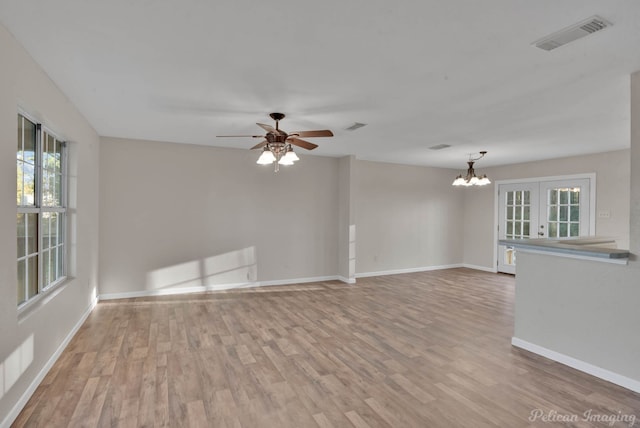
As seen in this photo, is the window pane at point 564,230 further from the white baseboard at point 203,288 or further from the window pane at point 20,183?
the window pane at point 20,183

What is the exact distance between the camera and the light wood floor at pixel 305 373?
2.23 metres

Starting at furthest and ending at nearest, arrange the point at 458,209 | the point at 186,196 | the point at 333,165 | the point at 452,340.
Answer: the point at 458,209, the point at 333,165, the point at 186,196, the point at 452,340

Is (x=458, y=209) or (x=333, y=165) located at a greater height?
(x=333, y=165)

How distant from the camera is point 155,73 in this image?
2.67 metres

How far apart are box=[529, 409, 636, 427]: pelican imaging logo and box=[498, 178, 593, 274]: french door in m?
4.56

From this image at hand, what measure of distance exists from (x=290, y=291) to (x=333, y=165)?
2634 millimetres

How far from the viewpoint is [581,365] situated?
2887 mm

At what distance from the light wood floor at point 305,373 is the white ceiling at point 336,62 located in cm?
251

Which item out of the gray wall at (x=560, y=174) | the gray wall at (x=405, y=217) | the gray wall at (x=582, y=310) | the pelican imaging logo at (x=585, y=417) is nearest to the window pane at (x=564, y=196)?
the gray wall at (x=560, y=174)

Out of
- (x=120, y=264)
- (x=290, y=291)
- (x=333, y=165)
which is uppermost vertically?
(x=333, y=165)

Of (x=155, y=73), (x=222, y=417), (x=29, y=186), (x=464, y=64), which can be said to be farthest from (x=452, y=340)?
(x=29, y=186)

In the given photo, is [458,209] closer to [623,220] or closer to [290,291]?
[623,220]

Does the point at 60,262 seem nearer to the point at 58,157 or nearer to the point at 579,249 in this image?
the point at 58,157

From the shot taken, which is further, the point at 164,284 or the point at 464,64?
the point at 164,284
